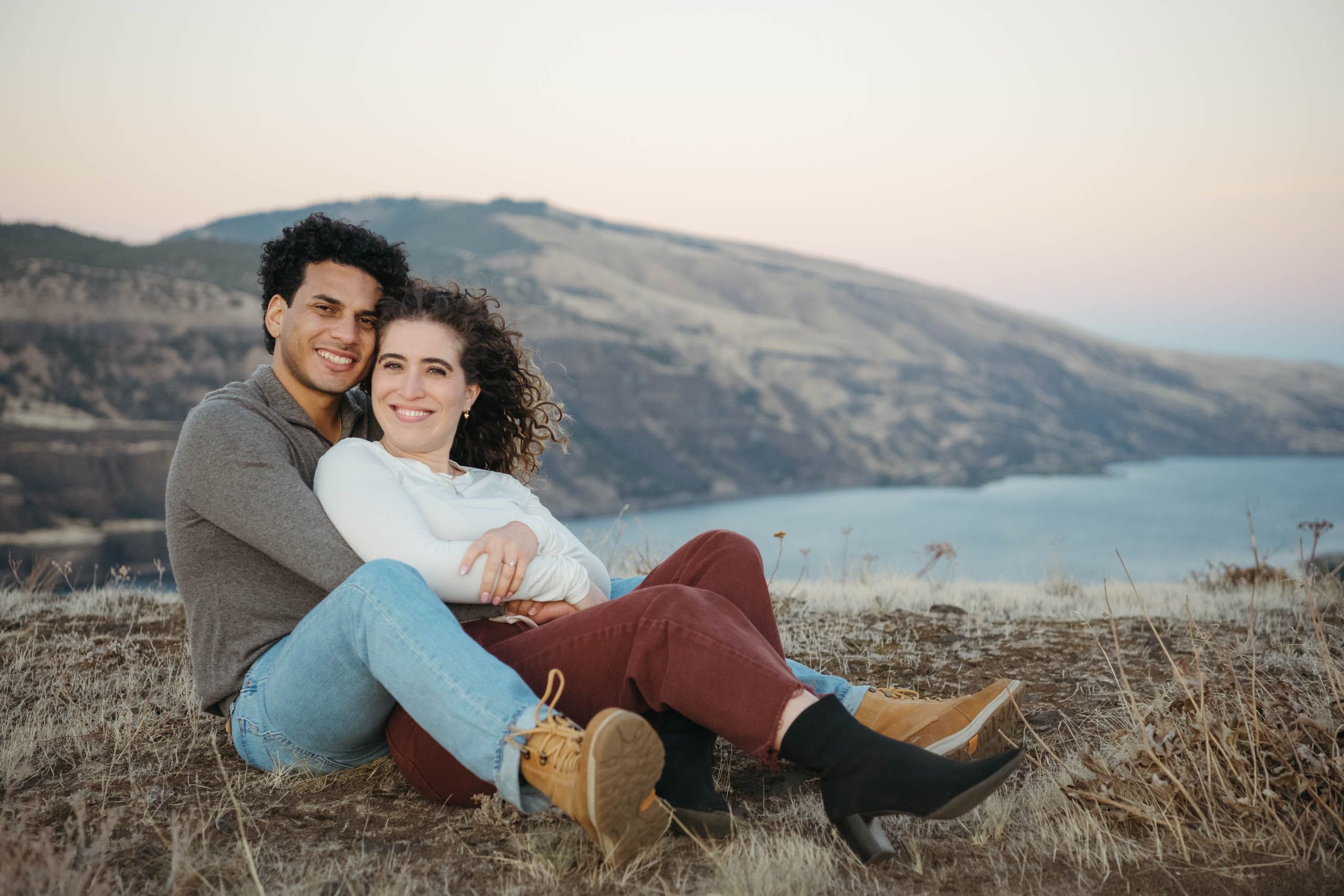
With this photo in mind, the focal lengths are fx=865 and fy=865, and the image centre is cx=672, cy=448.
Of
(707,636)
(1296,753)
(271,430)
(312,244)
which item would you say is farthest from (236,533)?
(1296,753)

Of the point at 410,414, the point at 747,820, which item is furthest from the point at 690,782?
the point at 410,414

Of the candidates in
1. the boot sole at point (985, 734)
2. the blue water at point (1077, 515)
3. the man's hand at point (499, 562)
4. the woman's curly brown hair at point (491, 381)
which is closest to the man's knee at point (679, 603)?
the man's hand at point (499, 562)

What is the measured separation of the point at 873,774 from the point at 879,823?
11.7 inches

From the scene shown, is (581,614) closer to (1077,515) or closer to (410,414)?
(410,414)

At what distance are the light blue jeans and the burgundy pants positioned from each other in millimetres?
188

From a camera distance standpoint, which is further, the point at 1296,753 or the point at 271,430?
the point at 271,430

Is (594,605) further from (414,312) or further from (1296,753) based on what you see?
(1296,753)

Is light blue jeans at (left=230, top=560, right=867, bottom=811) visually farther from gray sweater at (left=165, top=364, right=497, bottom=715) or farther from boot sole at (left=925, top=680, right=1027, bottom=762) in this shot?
boot sole at (left=925, top=680, right=1027, bottom=762)

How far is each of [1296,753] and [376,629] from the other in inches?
91.8

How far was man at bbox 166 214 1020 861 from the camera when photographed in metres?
1.97

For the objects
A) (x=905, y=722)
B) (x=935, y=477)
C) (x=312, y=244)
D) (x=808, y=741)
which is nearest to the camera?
(x=808, y=741)

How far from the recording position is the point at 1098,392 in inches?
3927

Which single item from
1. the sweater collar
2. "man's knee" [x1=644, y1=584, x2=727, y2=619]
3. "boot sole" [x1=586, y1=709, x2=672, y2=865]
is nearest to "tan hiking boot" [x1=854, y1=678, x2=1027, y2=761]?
"man's knee" [x1=644, y1=584, x2=727, y2=619]

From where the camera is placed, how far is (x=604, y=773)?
1.81m
